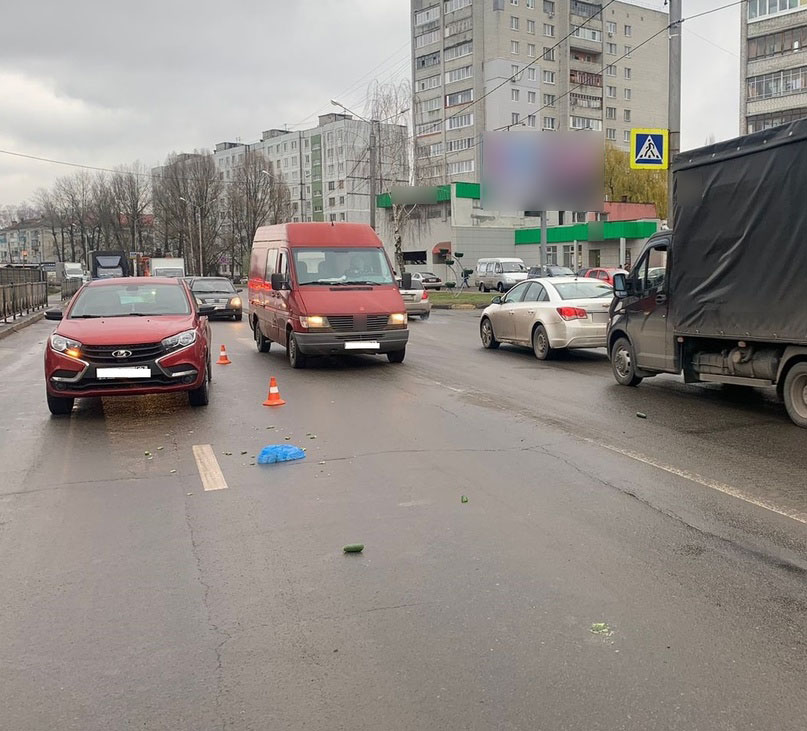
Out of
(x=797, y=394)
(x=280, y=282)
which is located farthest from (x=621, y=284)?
(x=280, y=282)

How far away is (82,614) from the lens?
12.7ft

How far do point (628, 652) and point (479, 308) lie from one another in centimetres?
3126

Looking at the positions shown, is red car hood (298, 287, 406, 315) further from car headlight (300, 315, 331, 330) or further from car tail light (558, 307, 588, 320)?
car tail light (558, 307, 588, 320)

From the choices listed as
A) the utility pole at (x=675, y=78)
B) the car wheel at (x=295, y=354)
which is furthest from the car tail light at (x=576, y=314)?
the car wheel at (x=295, y=354)

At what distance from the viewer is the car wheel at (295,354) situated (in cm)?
1345

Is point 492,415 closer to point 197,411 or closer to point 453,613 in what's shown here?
point 197,411

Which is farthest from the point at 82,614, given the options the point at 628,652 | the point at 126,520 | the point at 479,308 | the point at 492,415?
the point at 479,308

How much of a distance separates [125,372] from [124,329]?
66 cm

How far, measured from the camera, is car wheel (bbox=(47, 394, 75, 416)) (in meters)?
9.27

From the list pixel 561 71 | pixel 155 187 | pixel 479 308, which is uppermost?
pixel 561 71

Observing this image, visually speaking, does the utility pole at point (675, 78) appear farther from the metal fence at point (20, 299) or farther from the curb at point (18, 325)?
the metal fence at point (20, 299)

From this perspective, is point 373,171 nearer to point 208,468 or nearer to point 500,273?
point 500,273

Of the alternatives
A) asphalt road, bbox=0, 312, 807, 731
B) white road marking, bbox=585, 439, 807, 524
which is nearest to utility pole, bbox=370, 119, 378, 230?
asphalt road, bbox=0, 312, 807, 731

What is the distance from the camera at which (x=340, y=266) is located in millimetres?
13961
